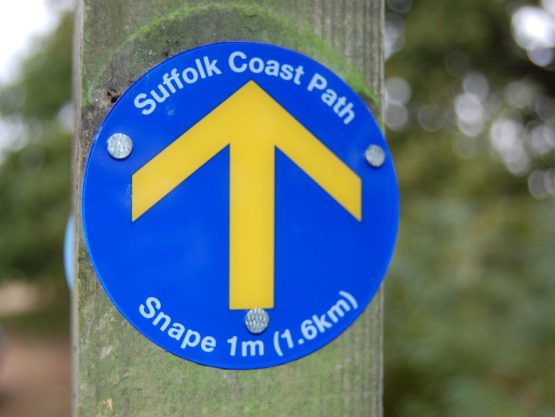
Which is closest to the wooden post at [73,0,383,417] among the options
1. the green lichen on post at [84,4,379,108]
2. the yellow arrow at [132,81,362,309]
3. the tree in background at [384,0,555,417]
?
the green lichen on post at [84,4,379,108]

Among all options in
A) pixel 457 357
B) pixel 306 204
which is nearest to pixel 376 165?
pixel 306 204

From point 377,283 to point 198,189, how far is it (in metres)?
0.34

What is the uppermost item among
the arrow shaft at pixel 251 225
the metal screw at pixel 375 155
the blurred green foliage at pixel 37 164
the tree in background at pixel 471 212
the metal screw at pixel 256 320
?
the blurred green foliage at pixel 37 164

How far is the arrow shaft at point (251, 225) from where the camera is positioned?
99 cm

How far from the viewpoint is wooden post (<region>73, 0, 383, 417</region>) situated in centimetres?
97

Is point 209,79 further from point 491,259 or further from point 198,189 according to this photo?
point 491,259

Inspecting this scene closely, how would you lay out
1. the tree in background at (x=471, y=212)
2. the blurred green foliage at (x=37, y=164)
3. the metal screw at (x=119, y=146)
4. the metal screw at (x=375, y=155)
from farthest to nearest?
the blurred green foliage at (x=37, y=164), the tree in background at (x=471, y=212), the metal screw at (x=375, y=155), the metal screw at (x=119, y=146)

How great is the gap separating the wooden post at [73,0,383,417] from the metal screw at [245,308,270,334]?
0.08 m

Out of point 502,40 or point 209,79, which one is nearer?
point 209,79

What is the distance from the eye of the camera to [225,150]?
100 centimetres

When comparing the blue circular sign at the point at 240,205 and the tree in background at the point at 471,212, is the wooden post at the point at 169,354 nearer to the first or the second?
the blue circular sign at the point at 240,205

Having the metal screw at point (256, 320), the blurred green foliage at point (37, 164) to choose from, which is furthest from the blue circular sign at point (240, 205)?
the blurred green foliage at point (37, 164)

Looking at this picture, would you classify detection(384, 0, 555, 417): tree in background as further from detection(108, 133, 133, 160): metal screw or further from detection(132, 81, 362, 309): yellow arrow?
detection(108, 133, 133, 160): metal screw

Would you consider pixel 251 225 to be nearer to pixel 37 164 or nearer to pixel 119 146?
pixel 119 146
